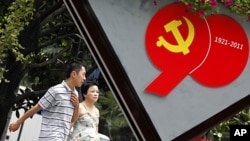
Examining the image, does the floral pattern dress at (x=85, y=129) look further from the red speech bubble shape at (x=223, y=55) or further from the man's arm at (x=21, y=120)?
the red speech bubble shape at (x=223, y=55)

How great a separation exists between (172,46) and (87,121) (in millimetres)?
2118

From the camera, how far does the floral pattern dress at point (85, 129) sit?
6019 mm

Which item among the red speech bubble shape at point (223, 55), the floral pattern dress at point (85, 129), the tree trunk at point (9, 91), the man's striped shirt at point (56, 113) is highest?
the tree trunk at point (9, 91)

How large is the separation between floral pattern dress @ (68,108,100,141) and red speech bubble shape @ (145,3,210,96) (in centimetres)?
201

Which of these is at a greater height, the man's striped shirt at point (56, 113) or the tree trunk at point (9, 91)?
the tree trunk at point (9, 91)

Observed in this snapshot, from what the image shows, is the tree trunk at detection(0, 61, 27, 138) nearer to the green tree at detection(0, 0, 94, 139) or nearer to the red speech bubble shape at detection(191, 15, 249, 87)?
the green tree at detection(0, 0, 94, 139)

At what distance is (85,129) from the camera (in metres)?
6.08

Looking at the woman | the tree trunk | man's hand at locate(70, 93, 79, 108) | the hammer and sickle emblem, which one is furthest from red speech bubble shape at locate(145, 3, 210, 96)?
the tree trunk

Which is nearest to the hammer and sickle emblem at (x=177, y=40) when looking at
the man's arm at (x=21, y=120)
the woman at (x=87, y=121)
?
the man's arm at (x=21, y=120)

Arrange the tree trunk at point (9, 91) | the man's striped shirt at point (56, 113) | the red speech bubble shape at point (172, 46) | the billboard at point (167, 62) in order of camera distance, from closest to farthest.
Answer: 1. the billboard at point (167, 62)
2. the red speech bubble shape at point (172, 46)
3. the man's striped shirt at point (56, 113)
4. the tree trunk at point (9, 91)

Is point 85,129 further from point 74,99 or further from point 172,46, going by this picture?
point 172,46

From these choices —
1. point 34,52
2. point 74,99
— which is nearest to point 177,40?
point 74,99

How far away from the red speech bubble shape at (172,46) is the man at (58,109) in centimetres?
177

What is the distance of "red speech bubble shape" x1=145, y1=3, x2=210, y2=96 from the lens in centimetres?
415
